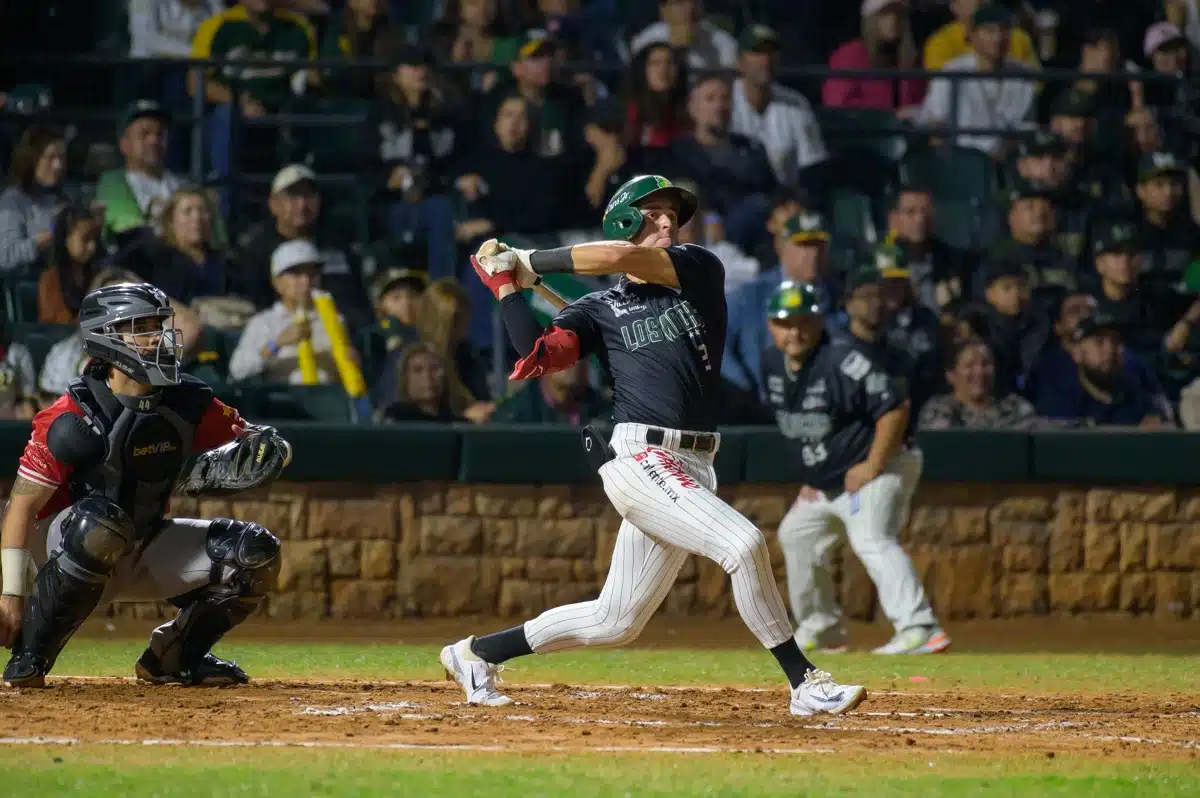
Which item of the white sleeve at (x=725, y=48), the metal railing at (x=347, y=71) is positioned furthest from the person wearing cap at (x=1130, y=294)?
the white sleeve at (x=725, y=48)

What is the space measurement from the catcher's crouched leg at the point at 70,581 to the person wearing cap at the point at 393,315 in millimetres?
4639

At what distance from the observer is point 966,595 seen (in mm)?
10531

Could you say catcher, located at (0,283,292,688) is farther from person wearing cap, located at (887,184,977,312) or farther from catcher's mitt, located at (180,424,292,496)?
person wearing cap, located at (887,184,977,312)

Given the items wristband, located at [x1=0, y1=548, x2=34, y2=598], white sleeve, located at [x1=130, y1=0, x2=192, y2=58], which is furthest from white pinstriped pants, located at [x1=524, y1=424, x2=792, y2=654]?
white sleeve, located at [x1=130, y1=0, x2=192, y2=58]

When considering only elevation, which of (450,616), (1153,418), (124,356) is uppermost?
(124,356)

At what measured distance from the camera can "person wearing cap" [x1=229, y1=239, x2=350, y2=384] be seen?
35.2 feet

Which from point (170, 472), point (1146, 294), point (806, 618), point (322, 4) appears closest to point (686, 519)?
point (170, 472)

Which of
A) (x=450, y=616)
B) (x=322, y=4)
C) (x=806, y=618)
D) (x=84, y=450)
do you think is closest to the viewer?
(x=84, y=450)

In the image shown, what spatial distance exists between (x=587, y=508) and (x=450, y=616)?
99cm

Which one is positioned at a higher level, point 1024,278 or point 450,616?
point 1024,278

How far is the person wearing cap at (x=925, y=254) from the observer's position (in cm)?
1180

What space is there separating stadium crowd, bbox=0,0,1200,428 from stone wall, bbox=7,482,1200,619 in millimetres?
571

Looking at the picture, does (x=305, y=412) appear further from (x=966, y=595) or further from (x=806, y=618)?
(x=966, y=595)

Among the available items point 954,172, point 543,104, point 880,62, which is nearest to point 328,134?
point 543,104
